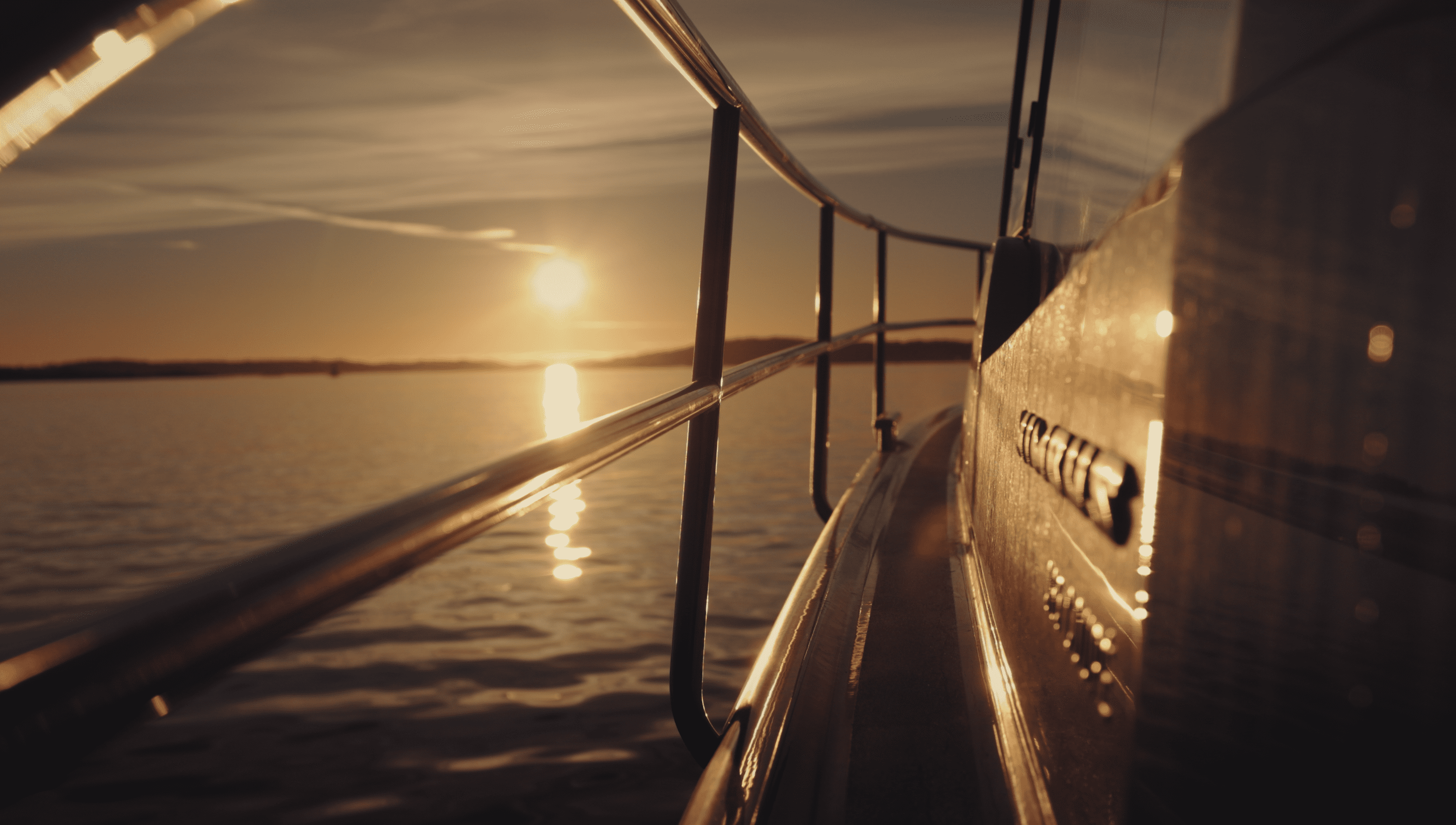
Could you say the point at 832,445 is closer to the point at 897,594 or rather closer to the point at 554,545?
the point at 554,545

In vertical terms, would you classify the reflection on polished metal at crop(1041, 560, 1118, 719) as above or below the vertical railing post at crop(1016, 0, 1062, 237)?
below

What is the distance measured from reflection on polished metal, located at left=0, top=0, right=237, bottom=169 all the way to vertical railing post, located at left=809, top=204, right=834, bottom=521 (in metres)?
2.20

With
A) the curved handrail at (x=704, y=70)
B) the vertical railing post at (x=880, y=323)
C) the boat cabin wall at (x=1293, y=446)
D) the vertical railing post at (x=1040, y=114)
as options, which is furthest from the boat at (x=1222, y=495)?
the vertical railing post at (x=880, y=323)

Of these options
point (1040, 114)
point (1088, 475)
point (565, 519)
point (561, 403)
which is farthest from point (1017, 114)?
point (561, 403)

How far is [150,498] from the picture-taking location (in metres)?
8.89

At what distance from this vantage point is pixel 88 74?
0.74 ft

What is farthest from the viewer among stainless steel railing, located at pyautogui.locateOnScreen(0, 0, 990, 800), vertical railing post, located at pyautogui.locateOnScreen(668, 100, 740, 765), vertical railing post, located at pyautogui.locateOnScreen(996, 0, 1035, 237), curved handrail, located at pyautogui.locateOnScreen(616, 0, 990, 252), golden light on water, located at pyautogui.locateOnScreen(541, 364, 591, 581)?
vertical railing post, located at pyautogui.locateOnScreen(996, 0, 1035, 237)

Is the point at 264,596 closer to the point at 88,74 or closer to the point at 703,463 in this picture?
the point at 88,74

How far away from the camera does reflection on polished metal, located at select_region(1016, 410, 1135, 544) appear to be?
45 cm

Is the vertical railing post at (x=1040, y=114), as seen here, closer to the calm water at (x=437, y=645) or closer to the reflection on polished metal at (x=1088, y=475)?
the reflection on polished metal at (x=1088, y=475)

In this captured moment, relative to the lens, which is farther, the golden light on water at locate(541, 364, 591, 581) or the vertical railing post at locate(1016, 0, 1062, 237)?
the vertical railing post at locate(1016, 0, 1062, 237)

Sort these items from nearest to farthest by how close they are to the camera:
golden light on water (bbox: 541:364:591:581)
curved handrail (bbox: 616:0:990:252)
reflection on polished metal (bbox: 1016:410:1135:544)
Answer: reflection on polished metal (bbox: 1016:410:1135:544), golden light on water (bbox: 541:364:591:581), curved handrail (bbox: 616:0:990:252)

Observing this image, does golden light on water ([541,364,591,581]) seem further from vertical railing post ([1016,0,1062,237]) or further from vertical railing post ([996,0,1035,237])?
vertical railing post ([996,0,1035,237])

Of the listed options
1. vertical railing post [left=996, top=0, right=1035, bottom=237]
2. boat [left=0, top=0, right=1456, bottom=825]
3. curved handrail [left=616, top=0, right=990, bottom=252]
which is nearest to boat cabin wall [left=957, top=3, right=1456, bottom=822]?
boat [left=0, top=0, right=1456, bottom=825]
